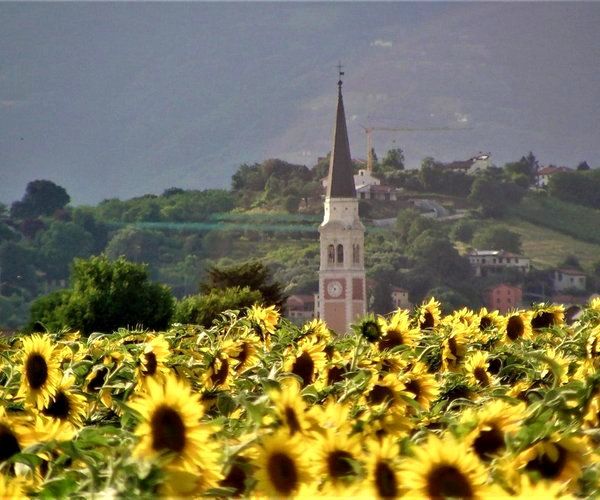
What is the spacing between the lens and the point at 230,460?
60.1 inches

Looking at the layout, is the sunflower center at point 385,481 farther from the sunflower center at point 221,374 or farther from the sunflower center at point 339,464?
the sunflower center at point 221,374

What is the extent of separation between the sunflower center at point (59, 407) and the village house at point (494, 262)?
8232cm

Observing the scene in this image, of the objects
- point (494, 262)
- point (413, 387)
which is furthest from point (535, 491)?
point (494, 262)

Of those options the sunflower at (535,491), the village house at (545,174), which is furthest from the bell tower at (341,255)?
the sunflower at (535,491)

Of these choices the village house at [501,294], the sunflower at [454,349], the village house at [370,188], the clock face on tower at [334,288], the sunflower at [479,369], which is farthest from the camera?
the village house at [370,188]

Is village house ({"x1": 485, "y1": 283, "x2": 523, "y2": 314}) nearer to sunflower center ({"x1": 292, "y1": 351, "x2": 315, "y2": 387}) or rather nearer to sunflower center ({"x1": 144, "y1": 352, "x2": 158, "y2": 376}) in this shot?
sunflower center ({"x1": 292, "y1": 351, "x2": 315, "y2": 387})

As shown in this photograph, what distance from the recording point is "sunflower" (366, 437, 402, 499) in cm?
144

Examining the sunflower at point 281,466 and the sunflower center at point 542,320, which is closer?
the sunflower at point 281,466

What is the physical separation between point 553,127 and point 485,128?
18.5ft

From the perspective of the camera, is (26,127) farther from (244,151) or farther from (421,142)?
(421,142)

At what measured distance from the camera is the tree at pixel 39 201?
93.0 metres

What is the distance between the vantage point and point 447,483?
1.36 metres

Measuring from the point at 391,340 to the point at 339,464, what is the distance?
2.07m

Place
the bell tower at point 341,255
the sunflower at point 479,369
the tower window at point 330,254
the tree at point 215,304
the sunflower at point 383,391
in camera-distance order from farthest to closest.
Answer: the tower window at point 330,254
the bell tower at point 341,255
the tree at point 215,304
the sunflower at point 479,369
the sunflower at point 383,391
